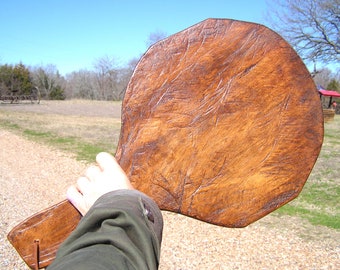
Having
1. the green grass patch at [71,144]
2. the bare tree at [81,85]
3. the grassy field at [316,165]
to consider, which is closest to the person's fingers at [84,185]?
the grassy field at [316,165]

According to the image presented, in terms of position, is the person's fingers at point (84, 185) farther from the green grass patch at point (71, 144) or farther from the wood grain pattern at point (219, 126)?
the green grass patch at point (71, 144)

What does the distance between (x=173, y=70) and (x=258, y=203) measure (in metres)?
0.58

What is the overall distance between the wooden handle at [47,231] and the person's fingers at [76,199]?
0.04 meters

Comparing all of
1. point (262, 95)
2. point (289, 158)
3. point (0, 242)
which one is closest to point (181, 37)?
point (262, 95)

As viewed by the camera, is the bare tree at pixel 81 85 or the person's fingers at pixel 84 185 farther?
the bare tree at pixel 81 85

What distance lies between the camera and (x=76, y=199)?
1.10 metres

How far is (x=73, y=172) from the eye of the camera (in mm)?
8828

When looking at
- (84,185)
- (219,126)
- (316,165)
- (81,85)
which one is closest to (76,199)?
(84,185)

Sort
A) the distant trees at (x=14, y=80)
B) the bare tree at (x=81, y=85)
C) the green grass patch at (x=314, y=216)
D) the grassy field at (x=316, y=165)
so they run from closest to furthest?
the green grass patch at (x=314, y=216), the grassy field at (x=316, y=165), the distant trees at (x=14, y=80), the bare tree at (x=81, y=85)

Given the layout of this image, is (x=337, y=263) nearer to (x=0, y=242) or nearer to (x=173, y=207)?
(x=173, y=207)

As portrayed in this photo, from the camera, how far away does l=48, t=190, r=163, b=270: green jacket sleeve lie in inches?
26.8

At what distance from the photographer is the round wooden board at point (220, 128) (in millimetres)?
1224

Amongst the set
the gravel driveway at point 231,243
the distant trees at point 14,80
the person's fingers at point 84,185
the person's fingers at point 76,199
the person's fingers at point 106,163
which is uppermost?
the distant trees at point 14,80

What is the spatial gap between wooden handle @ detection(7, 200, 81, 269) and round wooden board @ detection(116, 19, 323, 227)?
26cm
